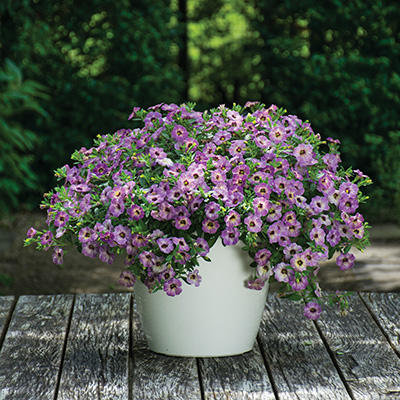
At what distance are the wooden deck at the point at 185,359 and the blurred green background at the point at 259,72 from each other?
8.04ft

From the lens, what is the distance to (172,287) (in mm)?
1659

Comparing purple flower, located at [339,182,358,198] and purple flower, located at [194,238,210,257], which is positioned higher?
purple flower, located at [339,182,358,198]

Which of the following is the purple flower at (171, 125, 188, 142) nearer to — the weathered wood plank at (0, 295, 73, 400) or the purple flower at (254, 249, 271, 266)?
the purple flower at (254, 249, 271, 266)

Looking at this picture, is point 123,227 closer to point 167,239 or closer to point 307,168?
point 167,239

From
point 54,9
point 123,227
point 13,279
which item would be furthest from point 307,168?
point 54,9

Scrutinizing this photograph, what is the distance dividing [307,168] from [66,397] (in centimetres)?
72

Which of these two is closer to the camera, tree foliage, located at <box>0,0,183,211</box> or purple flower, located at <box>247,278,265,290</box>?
purple flower, located at <box>247,278,265,290</box>

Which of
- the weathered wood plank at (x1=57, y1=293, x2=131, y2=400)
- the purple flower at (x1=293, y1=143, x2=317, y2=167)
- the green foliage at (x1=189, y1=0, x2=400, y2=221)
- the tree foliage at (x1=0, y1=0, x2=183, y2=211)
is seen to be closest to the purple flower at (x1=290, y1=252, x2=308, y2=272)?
the purple flower at (x1=293, y1=143, x2=317, y2=167)

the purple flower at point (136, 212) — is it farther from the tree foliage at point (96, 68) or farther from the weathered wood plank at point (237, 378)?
the tree foliage at point (96, 68)

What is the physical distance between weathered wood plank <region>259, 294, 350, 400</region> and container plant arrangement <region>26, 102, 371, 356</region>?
0.12 meters

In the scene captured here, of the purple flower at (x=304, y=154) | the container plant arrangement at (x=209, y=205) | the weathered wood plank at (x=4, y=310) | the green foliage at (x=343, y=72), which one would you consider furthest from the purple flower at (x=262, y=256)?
the green foliage at (x=343, y=72)

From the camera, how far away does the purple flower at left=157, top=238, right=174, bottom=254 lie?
5.31ft

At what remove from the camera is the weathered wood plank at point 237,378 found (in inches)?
62.0

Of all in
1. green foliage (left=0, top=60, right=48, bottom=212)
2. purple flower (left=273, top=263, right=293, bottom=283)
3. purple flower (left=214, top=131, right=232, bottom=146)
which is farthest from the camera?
green foliage (left=0, top=60, right=48, bottom=212)
